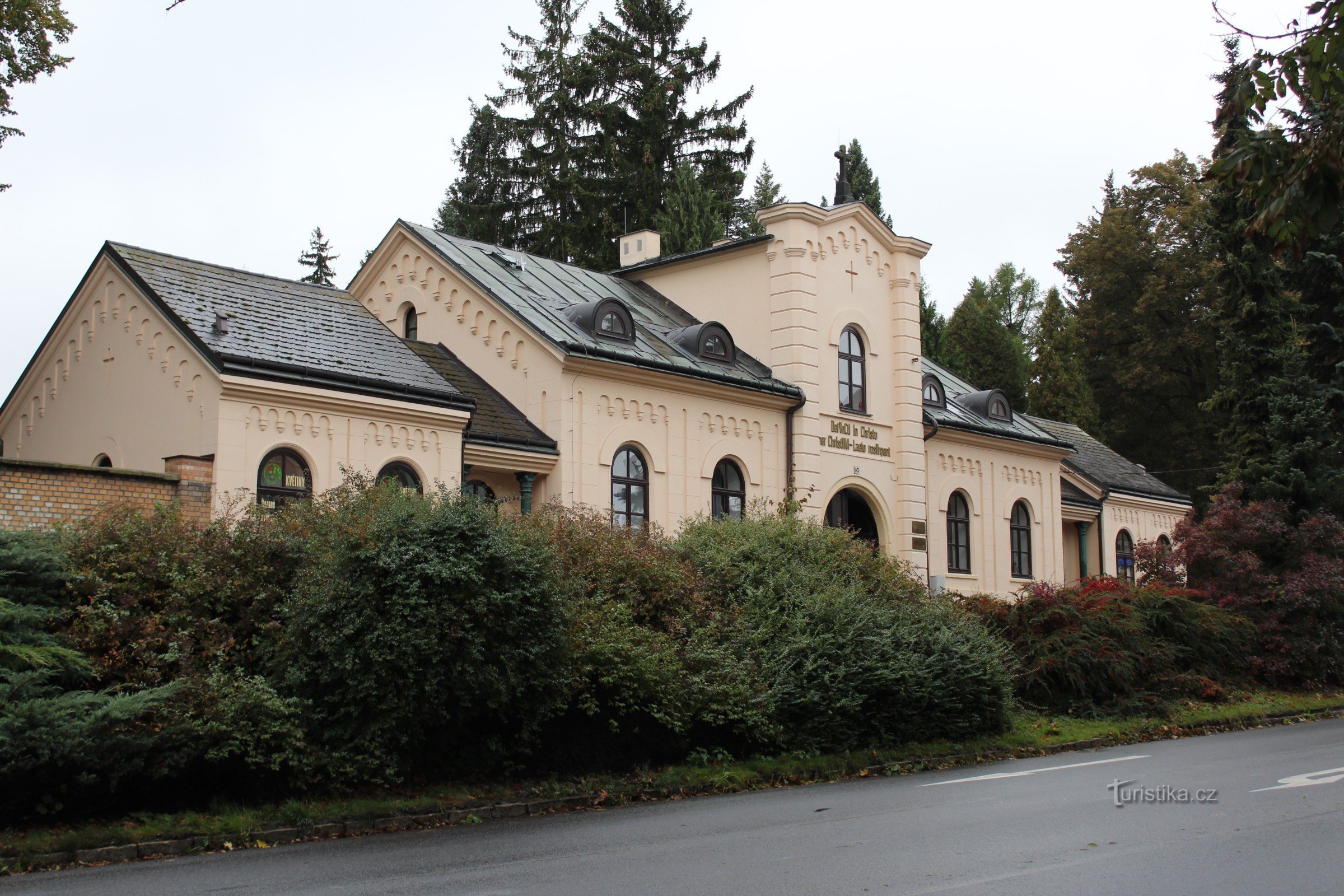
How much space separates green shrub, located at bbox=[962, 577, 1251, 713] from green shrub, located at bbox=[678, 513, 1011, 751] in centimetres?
191

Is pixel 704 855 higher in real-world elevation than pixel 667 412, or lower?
lower

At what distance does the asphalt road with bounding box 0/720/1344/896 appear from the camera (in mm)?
7895

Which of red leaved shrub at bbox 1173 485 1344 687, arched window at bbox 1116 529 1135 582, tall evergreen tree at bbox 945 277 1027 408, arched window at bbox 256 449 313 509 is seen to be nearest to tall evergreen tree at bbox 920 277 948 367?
tall evergreen tree at bbox 945 277 1027 408

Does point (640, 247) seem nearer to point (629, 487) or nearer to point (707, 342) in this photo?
point (707, 342)

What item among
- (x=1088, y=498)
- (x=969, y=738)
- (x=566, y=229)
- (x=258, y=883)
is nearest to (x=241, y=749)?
(x=258, y=883)

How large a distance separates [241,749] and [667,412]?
1438cm

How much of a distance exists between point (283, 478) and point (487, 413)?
15.5 ft

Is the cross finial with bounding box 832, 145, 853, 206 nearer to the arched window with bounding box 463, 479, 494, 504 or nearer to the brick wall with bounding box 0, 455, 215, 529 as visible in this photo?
the arched window with bounding box 463, 479, 494, 504

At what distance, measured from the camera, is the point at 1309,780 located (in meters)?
12.4

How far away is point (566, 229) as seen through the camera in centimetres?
4344

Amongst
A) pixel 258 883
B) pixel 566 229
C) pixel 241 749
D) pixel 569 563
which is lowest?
pixel 258 883

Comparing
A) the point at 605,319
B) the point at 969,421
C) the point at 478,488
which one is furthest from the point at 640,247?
the point at 478,488

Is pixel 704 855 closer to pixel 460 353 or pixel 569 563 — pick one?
pixel 569 563

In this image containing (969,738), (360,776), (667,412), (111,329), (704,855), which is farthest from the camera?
(667,412)
